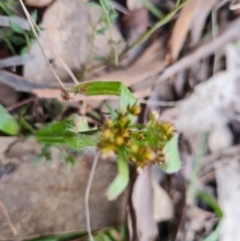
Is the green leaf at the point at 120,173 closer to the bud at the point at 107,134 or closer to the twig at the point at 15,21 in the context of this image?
the bud at the point at 107,134

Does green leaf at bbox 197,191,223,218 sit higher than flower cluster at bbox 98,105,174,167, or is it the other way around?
green leaf at bbox 197,191,223,218

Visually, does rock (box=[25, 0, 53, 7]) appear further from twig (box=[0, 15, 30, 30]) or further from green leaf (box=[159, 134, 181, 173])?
green leaf (box=[159, 134, 181, 173])

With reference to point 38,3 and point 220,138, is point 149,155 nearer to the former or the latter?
point 38,3

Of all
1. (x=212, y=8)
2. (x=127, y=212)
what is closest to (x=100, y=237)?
(x=127, y=212)

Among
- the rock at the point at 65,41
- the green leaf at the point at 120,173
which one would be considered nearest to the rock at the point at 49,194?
the rock at the point at 65,41

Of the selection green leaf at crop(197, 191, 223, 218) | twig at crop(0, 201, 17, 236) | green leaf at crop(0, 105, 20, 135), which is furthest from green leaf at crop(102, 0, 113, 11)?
green leaf at crop(197, 191, 223, 218)
